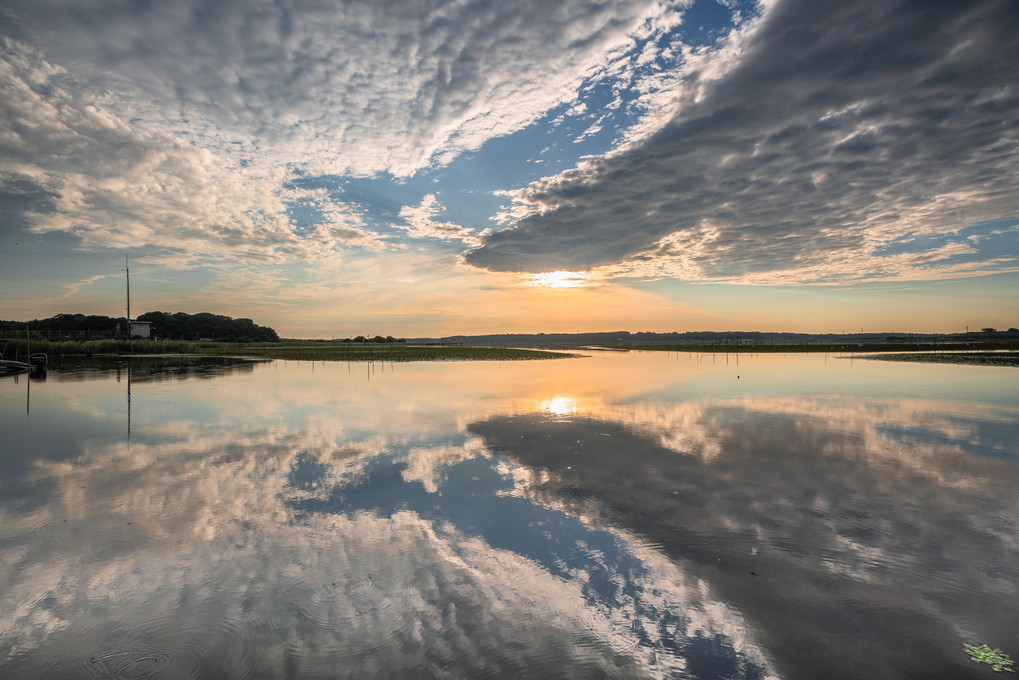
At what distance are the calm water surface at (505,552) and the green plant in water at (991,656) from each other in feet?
0.45

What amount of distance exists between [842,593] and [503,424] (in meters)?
12.3

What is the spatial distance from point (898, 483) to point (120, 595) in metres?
14.9

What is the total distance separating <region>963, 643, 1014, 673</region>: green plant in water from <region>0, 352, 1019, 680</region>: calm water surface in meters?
0.14

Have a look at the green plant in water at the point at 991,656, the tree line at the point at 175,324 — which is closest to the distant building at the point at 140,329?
the tree line at the point at 175,324

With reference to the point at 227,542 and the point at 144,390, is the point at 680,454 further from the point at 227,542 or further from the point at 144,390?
the point at 144,390

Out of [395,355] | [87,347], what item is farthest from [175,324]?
[395,355]

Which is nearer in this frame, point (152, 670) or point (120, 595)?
point (152, 670)

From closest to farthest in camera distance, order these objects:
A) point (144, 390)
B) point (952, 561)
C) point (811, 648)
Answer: point (811, 648)
point (952, 561)
point (144, 390)

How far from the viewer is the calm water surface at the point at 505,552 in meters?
4.81

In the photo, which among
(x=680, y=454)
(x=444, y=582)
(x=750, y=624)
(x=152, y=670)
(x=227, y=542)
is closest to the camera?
(x=152, y=670)

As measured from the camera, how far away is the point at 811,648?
193 inches

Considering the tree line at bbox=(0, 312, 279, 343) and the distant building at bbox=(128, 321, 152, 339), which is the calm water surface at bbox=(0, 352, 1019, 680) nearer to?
the distant building at bbox=(128, 321, 152, 339)

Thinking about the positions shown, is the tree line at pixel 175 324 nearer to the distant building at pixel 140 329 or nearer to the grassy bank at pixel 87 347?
the distant building at pixel 140 329

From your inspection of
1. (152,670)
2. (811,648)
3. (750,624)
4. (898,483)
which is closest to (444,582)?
(152,670)
